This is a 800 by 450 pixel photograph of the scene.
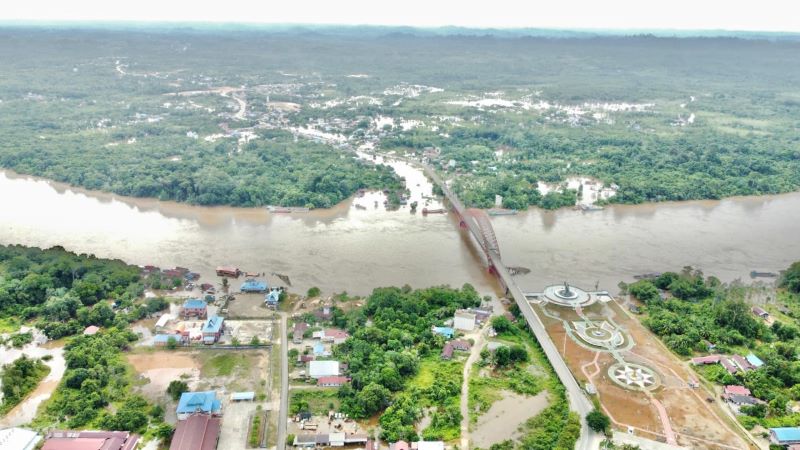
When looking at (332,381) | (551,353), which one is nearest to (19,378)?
(332,381)

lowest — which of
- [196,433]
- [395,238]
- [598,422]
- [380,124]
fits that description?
[395,238]

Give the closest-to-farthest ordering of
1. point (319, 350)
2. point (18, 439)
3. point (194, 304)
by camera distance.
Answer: point (18, 439) < point (319, 350) < point (194, 304)

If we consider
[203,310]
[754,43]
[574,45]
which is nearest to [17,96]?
[203,310]

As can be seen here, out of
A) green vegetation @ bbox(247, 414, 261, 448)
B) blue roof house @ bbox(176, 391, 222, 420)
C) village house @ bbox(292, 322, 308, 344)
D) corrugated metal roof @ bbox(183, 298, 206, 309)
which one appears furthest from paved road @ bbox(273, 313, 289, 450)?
corrugated metal roof @ bbox(183, 298, 206, 309)

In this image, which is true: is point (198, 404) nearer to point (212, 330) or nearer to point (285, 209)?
point (212, 330)

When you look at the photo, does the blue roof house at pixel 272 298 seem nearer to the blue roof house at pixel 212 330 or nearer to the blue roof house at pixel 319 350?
the blue roof house at pixel 212 330
